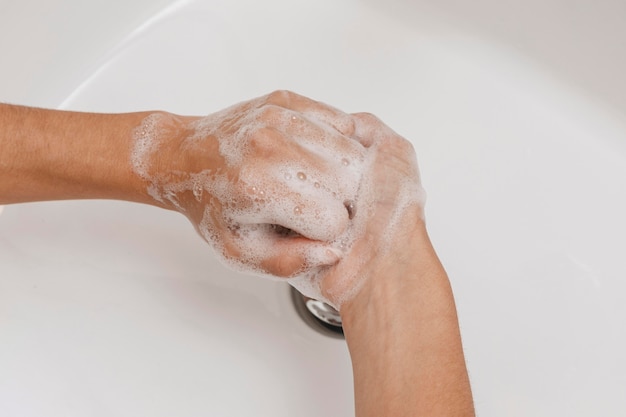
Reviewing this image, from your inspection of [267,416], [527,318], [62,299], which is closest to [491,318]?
[527,318]

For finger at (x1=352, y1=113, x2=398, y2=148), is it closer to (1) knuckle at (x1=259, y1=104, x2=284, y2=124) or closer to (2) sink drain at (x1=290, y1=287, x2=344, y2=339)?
(1) knuckle at (x1=259, y1=104, x2=284, y2=124)

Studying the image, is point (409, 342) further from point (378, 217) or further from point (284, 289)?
point (284, 289)

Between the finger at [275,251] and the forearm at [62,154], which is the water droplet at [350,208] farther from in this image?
the forearm at [62,154]

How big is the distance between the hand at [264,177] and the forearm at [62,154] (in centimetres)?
2

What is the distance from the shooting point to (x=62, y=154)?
706 mm

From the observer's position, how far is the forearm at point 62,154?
702 millimetres

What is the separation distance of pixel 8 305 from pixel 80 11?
39 cm

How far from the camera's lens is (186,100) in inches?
37.8

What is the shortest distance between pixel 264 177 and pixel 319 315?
26 cm

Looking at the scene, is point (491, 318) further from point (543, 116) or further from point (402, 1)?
point (402, 1)

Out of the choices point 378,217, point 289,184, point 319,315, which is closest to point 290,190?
point 289,184

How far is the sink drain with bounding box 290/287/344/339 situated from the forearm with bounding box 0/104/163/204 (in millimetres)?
236

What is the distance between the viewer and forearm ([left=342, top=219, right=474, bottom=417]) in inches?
22.9

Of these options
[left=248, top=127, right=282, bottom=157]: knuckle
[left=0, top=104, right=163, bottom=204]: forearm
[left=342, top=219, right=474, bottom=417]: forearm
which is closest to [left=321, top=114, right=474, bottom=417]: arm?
[left=342, top=219, right=474, bottom=417]: forearm
